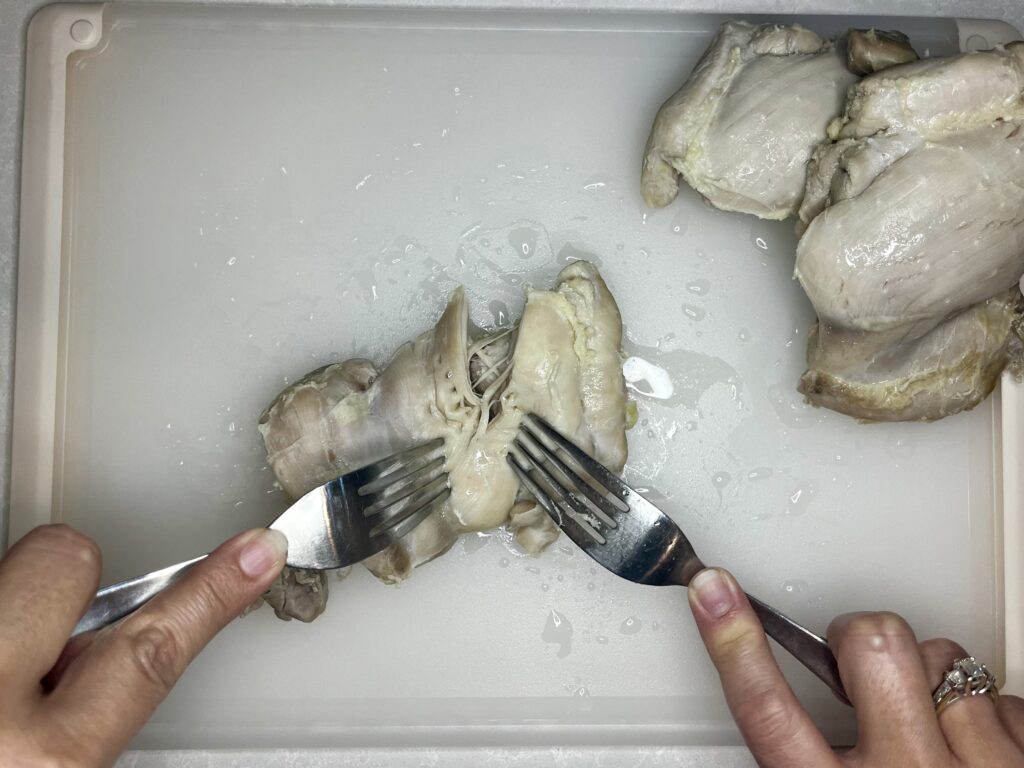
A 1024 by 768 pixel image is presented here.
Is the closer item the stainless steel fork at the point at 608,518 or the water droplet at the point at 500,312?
the stainless steel fork at the point at 608,518

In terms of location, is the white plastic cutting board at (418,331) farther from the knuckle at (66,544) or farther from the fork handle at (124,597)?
the knuckle at (66,544)


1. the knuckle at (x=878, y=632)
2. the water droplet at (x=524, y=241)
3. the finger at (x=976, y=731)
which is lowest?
the finger at (x=976, y=731)

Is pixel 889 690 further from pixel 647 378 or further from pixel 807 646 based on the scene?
pixel 647 378

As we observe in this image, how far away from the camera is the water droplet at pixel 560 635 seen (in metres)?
1.97

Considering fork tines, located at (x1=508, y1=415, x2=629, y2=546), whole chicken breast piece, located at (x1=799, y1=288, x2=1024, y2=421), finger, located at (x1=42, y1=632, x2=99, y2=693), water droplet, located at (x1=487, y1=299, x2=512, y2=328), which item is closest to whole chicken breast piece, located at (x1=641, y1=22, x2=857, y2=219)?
whole chicken breast piece, located at (x1=799, y1=288, x2=1024, y2=421)

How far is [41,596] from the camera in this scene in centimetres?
141

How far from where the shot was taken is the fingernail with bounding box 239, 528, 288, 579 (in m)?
1.56

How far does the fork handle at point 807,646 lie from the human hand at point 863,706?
1.7 inches

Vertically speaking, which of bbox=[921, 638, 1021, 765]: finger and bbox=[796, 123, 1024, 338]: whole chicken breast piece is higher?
bbox=[796, 123, 1024, 338]: whole chicken breast piece

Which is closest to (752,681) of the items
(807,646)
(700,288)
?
(807,646)

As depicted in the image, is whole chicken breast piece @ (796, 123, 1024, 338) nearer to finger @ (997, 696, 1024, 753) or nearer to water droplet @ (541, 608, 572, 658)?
finger @ (997, 696, 1024, 753)

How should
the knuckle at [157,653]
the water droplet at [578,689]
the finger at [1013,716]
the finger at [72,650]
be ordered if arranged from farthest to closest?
the water droplet at [578,689] < the finger at [1013,716] < the finger at [72,650] < the knuckle at [157,653]

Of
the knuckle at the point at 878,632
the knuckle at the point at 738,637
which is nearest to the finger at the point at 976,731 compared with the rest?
the knuckle at the point at 878,632

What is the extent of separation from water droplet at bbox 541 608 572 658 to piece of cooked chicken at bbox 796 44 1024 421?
2.69 feet
